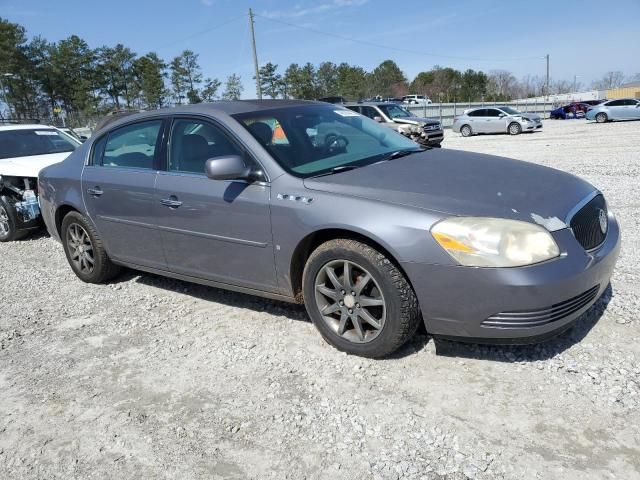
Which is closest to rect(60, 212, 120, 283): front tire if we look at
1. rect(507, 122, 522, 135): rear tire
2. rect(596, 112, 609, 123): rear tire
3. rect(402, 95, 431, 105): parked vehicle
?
rect(507, 122, 522, 135): rear tire

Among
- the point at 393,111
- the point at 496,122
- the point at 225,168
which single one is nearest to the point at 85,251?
the point at 225,168

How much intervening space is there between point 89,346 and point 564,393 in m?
3.22

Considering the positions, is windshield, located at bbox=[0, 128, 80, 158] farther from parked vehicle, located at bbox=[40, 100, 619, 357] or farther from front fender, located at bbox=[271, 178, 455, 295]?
front fender, located at bbox=[271, 178, 455, 295]

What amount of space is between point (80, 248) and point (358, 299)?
10.9 ft

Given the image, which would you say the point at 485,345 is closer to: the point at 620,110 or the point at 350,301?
the point at 350,301

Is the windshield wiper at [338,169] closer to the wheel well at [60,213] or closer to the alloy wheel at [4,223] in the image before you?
the wheel well at [60,213]

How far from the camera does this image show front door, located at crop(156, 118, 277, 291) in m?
3.59

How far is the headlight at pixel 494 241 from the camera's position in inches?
109

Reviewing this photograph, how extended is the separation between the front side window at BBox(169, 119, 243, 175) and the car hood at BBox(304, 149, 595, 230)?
844 millimetres

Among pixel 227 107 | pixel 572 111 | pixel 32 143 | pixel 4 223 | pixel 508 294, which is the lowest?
pixel 572 111

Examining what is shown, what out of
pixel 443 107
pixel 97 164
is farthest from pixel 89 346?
pixel 443 107

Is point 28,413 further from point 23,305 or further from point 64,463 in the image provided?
point 23,305

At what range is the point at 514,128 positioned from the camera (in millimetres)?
25688

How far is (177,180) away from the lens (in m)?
4.04
